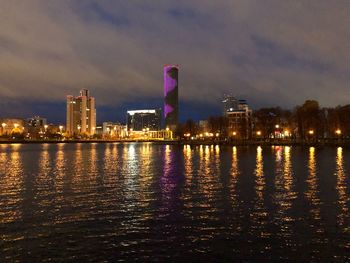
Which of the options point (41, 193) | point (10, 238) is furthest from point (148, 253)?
point (41, 193)

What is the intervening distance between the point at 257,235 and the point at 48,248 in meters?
11.5

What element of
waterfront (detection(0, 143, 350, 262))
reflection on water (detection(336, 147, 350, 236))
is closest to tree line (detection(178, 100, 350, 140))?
reflection on water (detection(336, 147, 350, 236))

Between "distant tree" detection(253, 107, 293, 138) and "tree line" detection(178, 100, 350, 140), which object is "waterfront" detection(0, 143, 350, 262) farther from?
"distant tree" detection(253, 107, 293, 138)

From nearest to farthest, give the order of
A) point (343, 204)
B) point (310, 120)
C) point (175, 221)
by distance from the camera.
A: point (175, 221) < point (343, 204) < point (310, 120)

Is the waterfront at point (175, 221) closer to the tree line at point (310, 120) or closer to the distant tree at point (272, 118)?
the tree line at point (310, 120)

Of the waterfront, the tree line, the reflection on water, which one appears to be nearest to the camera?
the waterfront

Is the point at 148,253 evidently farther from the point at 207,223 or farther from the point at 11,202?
the point at 11,202

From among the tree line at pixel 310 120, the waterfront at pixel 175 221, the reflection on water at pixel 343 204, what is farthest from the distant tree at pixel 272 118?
the waterfront at pixel 175 221

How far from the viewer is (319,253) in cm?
1925

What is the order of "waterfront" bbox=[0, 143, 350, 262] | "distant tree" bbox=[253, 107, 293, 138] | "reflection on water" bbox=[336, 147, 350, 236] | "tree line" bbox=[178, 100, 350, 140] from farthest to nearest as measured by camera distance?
1. "distant tree" bbox=[253, 107, 293, 138]
2. "tree line" bbox=[178, 100, 350, 140]
3. "reflection on water" bbox=[336, 147, 350, 236]
4. "waterfront" bbox=[0, 143, 350, 262]

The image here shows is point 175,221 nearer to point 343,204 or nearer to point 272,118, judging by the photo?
point 343,204

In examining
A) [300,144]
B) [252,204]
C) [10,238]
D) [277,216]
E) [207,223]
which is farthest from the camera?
[300,144]

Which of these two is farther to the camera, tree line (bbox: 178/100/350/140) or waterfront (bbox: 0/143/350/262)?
tree line (bbox: 178/100/350/140)

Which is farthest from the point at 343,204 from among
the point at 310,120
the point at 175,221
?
the point at 310,120
